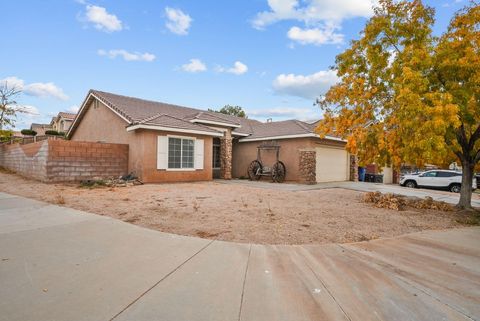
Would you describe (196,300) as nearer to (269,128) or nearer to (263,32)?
(263,32)

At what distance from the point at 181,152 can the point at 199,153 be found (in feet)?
3.64

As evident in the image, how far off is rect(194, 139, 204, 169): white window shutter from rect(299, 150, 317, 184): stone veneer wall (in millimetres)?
5910

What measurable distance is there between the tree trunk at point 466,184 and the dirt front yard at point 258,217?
113 cm

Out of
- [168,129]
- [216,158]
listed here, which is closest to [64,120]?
[216,158]

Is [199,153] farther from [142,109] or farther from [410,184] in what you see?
[410,184]

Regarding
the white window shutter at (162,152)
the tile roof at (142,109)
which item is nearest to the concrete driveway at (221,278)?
the white window shutter at (162,152)

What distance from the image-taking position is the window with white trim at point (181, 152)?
46.7 ft

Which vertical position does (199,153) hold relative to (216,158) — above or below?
above

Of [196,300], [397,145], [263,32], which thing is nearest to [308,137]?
[263,32]

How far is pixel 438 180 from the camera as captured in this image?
17734mm

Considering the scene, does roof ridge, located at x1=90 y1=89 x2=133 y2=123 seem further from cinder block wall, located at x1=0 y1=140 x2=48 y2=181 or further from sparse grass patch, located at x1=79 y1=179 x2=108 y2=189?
cinder block wall, located at x1=0 y1=140 x2=48 y2=181

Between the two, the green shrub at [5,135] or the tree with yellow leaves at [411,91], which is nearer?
the tree with yellow leaves at [411,91]

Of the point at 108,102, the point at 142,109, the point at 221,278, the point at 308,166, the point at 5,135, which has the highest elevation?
the point at 108,102

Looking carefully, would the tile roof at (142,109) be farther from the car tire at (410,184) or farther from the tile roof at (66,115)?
the tile roof at (66,115)
